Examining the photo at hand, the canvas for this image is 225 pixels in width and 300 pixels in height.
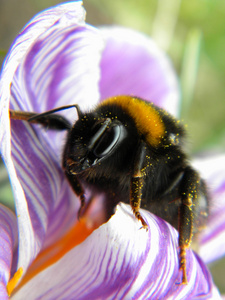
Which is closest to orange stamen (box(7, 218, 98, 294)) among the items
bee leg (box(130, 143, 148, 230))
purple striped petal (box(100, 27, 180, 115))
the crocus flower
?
the crocus flower

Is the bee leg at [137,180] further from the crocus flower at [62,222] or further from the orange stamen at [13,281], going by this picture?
the orange stamen at [13,281]

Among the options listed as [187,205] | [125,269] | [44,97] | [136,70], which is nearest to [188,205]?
[187,205]

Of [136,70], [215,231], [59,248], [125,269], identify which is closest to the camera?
[125,269]

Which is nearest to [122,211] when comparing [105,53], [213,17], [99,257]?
[99,257]

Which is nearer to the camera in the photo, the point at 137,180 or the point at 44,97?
the point at 137,180

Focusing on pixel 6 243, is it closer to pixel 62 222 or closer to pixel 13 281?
pixel 13 281

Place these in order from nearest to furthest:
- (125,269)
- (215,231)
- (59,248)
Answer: (125,269) → (59,248) → (215,231)

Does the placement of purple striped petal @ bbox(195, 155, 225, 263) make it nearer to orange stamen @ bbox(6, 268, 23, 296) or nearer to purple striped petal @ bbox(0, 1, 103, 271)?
purple striped petal @ bbox(0, 1, 103, 271)
